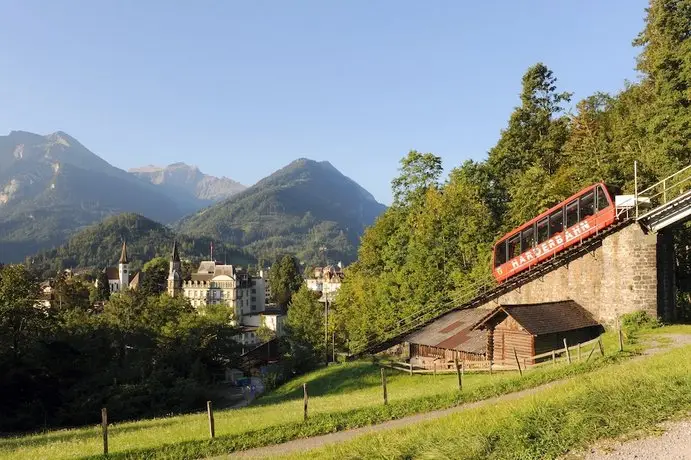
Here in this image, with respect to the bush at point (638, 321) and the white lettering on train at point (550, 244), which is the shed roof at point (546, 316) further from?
the white lettering on train at point (550, 244)

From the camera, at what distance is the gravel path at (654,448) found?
8.88m

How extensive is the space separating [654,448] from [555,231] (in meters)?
25.2

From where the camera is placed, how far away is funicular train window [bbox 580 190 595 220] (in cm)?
2988

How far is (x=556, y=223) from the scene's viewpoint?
106 ft

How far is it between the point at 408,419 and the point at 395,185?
39969 mm

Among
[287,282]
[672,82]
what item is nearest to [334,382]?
[672,82]

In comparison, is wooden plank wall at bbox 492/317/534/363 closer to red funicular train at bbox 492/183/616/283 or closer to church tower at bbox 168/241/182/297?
red funicular train at bbox 492/183/616/283

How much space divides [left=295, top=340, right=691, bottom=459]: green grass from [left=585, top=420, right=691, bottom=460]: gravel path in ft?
1.13

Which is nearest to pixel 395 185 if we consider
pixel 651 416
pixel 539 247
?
pixel 539 247

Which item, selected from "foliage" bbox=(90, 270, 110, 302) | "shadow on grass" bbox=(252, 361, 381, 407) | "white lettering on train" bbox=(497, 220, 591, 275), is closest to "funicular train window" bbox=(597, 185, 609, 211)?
"white lettering on train" bbox=(497, 220, 591, 275)

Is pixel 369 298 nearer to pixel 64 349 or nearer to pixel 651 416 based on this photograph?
pixel 64 349

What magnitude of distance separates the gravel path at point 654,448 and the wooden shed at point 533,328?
673 inches

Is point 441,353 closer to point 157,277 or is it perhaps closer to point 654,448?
point 654,448

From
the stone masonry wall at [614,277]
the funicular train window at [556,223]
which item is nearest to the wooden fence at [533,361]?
the stone masonry wall at [614,277]
